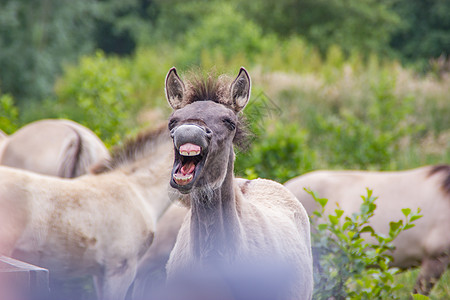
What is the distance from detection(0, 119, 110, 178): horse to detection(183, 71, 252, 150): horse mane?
10.2ft

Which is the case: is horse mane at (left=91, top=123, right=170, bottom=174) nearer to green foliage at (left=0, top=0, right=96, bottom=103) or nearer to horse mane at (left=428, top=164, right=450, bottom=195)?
horse mane at (left=428, top=164, right=450, bottom=195)

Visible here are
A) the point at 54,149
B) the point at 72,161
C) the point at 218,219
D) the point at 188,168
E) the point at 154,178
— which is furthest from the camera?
the point at 54,149

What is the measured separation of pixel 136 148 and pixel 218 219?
2402 millimetres

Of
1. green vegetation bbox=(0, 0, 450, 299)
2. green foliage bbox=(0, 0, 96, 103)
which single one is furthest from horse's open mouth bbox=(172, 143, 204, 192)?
green foliage bbox=(0, 0, 96, 103)

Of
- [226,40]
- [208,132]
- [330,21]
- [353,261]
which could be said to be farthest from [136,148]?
[330,21]

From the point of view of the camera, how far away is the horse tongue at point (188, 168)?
2.45 m

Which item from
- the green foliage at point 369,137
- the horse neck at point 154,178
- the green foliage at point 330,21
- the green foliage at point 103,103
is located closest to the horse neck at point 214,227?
the horse neck at point 154,178

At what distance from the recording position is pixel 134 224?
4.44 m

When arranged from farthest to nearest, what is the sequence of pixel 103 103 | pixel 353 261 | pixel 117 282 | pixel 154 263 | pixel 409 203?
pixel 103 103
pixel 409 203
pixel 154 263
pixel 117 282
pixel 353 261

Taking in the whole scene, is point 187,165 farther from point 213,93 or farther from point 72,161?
point 72,161

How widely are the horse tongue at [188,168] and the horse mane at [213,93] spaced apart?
43 cm

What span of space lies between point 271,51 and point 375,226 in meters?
12.9

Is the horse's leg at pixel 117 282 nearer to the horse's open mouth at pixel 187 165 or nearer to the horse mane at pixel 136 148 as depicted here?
the horse mane at pixel 136 148

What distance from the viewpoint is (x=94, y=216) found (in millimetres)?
4262
